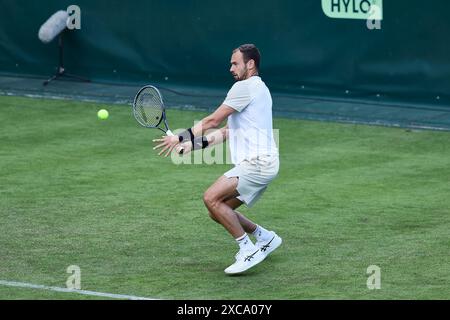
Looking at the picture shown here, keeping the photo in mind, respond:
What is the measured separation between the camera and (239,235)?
11.1 m

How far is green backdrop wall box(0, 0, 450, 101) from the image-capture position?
19.1 metres

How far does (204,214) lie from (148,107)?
1848mm

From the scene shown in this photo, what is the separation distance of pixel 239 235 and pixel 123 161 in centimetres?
525

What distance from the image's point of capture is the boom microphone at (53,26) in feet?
68.7

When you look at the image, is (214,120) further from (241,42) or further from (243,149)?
(241,42)

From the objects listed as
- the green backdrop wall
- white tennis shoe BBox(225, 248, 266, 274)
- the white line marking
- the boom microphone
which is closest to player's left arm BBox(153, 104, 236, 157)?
white tennis shoe BBox(225, 248, 266, 274)

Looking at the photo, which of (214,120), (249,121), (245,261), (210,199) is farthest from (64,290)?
(249,121)

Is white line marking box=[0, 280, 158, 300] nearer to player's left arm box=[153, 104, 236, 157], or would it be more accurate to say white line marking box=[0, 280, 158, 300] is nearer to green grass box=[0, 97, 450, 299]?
green grass box=[0, 97, 450, 299]

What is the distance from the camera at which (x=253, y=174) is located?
36.3 feet

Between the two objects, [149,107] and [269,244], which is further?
[149,107]

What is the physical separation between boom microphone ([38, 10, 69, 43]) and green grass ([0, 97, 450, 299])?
2.41m

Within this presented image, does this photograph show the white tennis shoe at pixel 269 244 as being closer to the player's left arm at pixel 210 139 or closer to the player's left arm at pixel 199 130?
the player's left arm at pixel 210 139

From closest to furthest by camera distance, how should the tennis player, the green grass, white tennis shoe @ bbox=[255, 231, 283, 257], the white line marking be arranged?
the white line marking, the green grass, the tennis player, white tennis shoe @ bbox=[255, 231, 283, 257]
